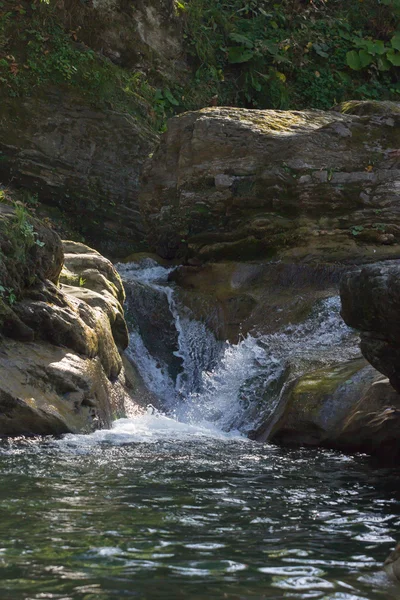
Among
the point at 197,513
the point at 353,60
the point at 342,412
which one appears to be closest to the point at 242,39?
the point at 353,60

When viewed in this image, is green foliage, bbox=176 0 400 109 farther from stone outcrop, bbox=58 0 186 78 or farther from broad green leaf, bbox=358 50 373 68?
stone outcrop, bbox=58 0 186 78

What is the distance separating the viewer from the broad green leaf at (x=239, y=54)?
19.1m

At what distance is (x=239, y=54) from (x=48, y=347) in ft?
43.1

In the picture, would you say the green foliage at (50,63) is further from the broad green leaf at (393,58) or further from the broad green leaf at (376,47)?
the broad green leaf at (393,58)

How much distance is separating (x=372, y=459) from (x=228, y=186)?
20.4 ft

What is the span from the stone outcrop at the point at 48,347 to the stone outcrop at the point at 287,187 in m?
3.26

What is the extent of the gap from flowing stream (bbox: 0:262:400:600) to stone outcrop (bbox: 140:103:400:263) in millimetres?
2994

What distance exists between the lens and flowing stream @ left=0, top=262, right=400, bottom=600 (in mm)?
3232

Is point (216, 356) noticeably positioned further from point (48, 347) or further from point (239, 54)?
point (239, 54)

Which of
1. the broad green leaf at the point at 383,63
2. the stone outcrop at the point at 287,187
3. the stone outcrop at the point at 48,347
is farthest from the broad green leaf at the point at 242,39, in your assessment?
the stone outcrop at the point at 48,347

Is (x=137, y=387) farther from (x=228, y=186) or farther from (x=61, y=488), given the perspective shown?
(x=61, y=488)

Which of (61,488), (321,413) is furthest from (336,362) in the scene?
(61,488)

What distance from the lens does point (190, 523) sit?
4.20 m

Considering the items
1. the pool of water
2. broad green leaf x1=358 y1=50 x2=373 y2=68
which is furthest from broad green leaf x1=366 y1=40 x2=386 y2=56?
the pool of water
